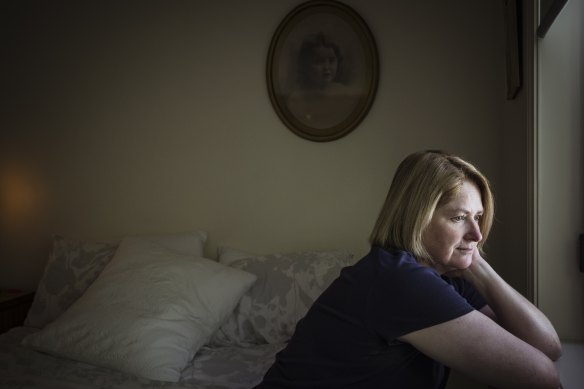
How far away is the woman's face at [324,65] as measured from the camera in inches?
91.7

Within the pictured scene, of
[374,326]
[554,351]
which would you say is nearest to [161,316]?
[374,326]

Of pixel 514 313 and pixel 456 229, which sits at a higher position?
pixel 456 229

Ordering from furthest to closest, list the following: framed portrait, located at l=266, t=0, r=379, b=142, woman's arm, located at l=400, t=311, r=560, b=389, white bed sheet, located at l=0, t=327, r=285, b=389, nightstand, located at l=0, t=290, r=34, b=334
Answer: nightstand, located at l=0, t=290, r=34, b=334, framed portrait, located at l=266, t=0, r=379, b=142, white bed sheet, located at l=0, t=327, r=285, b=389, woman's arm, located at l=400, t=311, r=560, b=389

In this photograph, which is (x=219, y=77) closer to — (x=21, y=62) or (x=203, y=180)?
(x=203, y=180)

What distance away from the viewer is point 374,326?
926mm

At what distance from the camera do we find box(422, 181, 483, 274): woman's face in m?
1.06

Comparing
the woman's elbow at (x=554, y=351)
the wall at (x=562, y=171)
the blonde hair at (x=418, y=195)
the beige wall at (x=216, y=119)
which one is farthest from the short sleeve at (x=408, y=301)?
the beige wall at (x=216, y=119)

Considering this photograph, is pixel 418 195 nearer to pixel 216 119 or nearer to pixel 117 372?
pixel 117 372

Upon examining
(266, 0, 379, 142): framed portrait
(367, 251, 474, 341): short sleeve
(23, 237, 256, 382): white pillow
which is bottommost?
(23, 237, 256, 382): white pillow

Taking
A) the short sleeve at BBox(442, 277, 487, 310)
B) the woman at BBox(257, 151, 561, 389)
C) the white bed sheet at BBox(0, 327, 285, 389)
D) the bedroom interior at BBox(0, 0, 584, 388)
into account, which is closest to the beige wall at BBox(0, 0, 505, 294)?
the bedroom interior at BBox(0, 0, 584, 388)

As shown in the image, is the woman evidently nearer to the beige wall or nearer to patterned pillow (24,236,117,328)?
the beige wall

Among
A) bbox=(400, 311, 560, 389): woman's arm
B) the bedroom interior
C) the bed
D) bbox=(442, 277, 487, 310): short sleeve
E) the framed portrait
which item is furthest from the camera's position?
the framed portrait

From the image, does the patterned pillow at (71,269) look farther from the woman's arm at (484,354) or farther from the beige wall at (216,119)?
the woman's arm at (484,354)

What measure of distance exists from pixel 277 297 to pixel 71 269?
1136 mm
